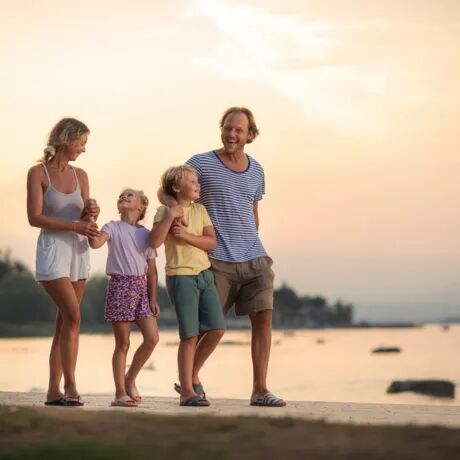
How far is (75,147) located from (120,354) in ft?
4.96

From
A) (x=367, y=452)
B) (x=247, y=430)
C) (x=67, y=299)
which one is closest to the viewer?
Answer: (x=367, y=452)

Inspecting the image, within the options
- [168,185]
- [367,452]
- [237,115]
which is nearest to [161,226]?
[168,185]

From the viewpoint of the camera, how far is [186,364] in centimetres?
905

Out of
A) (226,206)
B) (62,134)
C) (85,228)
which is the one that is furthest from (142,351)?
(62,134)

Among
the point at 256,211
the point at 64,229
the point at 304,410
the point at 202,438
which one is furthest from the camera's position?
the point at 256,211

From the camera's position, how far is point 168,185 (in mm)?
9164

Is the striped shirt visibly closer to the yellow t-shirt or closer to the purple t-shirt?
the yellow t-shirt

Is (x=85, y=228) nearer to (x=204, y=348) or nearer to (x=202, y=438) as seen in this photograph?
(x=204, y=348)

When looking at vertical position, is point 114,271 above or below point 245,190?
below

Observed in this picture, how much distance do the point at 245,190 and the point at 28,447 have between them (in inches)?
131

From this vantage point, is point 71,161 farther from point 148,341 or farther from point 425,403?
point 425,403

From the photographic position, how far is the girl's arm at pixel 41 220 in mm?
8930

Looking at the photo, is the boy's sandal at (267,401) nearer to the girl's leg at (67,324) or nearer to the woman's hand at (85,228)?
the girl's leg at (67,324)

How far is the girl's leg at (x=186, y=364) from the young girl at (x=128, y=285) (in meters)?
0.27
